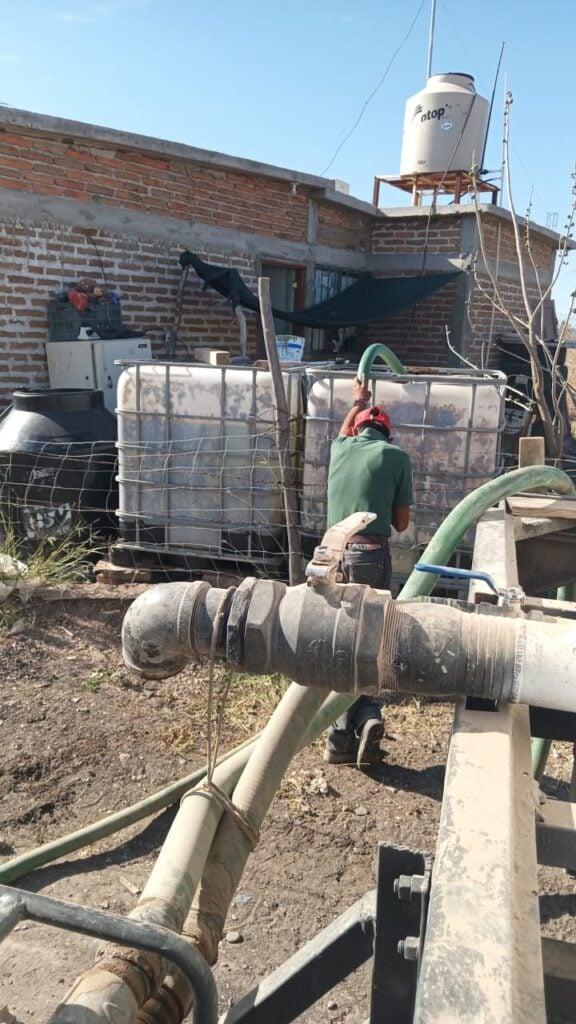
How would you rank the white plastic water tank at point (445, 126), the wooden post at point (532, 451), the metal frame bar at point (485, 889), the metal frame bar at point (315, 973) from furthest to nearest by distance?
the white plastic water tank at point (445, 126)
the wooden post at point (532, 451)
the metal frame bar at point (315, 973)
the metal frame bar at point (485, 889)

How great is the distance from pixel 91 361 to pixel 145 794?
4.54 meters

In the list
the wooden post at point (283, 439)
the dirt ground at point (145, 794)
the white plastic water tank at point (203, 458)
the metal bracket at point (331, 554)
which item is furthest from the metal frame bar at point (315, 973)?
the white plastic water tank at point (203, 458)

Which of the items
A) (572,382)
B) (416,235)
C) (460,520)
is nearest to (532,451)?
(460,520)

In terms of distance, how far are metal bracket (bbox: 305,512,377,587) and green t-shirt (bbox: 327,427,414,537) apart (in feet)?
8.11

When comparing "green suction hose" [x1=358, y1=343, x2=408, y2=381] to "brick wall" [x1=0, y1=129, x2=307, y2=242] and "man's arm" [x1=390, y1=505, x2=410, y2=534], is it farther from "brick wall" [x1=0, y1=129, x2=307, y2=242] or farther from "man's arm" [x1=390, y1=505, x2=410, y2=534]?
"brick wall" [x1=0, y1=129, x2=307, y2=242]

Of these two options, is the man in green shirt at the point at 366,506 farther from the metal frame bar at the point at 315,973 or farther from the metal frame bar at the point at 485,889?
the metal frame bar at the point at 485,889

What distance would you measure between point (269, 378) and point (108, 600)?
195 cm

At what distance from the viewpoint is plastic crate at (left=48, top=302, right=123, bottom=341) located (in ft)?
23.6

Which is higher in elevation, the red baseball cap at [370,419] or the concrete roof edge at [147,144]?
the concrete roof edge at [147,144]

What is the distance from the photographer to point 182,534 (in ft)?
17.6

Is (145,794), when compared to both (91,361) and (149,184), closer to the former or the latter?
(91,361)

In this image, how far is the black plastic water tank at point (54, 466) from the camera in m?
5.46

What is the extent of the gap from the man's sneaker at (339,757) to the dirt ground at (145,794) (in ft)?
0.14

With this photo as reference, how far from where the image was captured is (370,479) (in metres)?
4.02
